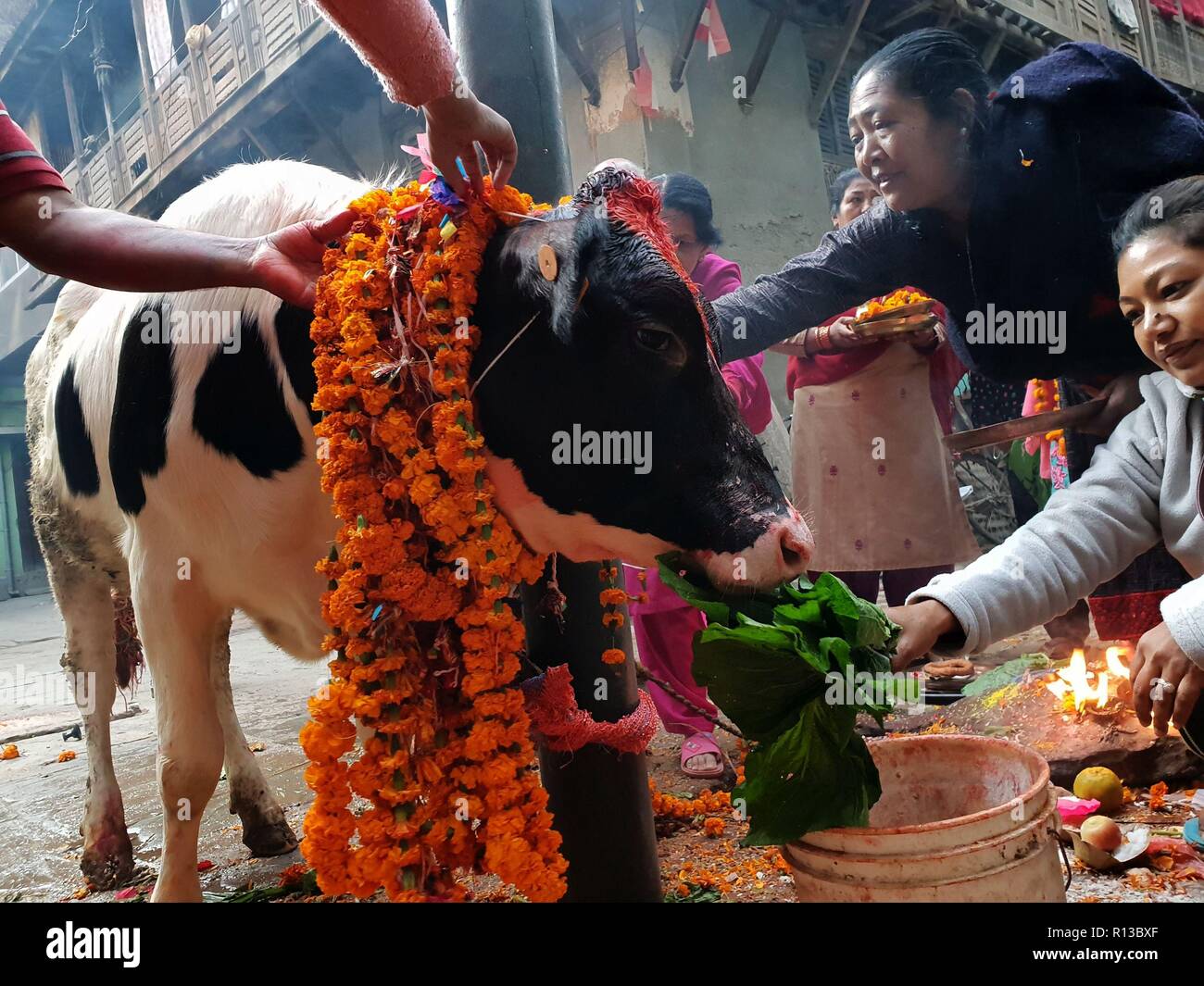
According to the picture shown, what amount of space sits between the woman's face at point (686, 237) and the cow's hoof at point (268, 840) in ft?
9.10

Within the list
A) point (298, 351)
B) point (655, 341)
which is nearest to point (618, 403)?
point (655, 341)

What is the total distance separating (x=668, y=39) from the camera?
22.3 ft

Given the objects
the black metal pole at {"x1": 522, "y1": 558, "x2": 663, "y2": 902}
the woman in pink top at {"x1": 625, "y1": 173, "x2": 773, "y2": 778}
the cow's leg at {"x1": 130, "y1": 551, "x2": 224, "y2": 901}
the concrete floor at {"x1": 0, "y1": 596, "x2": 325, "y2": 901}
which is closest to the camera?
the black metal pole at {"x1": 522, "y1": 558, "x2": 663, "y2": 902}

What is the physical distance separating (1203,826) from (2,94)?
662 inches

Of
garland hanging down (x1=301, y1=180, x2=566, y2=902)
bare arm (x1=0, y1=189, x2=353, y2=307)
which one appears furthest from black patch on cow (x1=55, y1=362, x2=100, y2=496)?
garland hanging down (x1=301, y1=180, x2=566, y2=902)

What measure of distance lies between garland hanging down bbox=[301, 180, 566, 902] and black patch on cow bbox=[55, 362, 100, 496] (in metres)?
1.18

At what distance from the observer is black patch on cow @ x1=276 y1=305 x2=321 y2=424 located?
207 cm

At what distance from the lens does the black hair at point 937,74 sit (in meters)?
2.71

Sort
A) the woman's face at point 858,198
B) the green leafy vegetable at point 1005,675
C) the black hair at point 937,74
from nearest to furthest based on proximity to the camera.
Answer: the black hair at point 937,74
the green leafy vegetable at point 1005,675
the woman's face at point 858,198

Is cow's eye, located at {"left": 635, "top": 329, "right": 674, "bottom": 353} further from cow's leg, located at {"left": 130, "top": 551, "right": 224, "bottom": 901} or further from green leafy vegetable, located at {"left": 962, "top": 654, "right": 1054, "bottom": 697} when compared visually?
green leafy vegetable, located at {"left": 962, "top": 654, "right": 1054, "bottom": 697}

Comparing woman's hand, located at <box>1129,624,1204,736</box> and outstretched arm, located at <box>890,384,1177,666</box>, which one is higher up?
outstretched arm, located at <box>890,384,1177,666</box>

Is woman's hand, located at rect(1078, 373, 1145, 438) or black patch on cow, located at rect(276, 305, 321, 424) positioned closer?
black patch on cow, located at rect(276, 305, 321, 424)

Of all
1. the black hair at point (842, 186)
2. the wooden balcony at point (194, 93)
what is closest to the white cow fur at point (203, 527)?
the black hair at point (842, 186)

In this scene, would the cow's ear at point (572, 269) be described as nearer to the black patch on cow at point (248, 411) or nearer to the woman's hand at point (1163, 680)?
the black patch on cow at point (248, 411)
